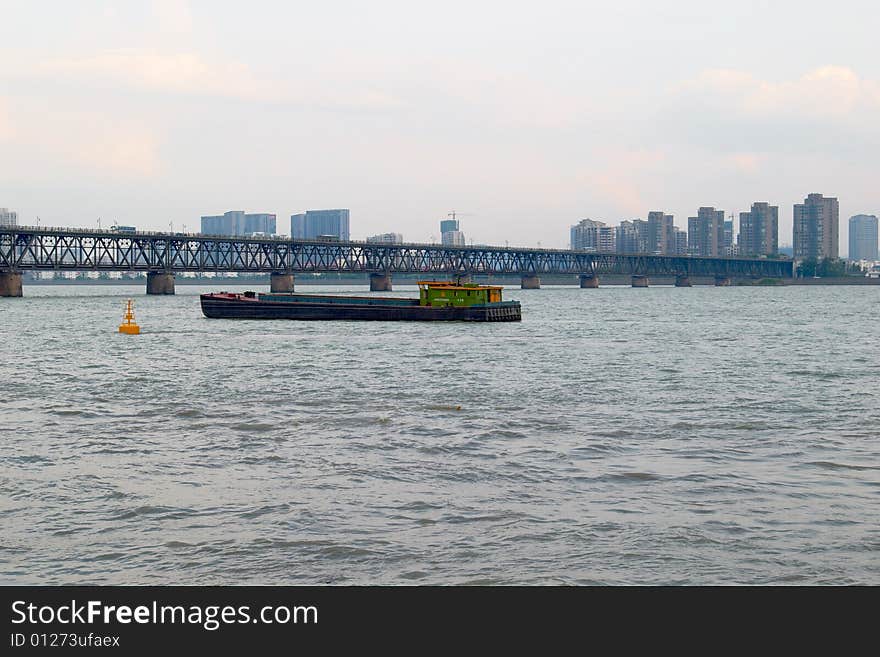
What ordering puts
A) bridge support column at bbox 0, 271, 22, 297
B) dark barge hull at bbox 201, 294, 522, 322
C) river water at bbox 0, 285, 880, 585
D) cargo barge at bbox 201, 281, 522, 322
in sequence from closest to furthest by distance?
river water at bbox 0, 285, 880, 585, dark barge hull at bbox 201, 294, 522, 322, cargo barge at bbox 201, 281, 522, 322, bridge support column at bbox 0, 271, 22, 297

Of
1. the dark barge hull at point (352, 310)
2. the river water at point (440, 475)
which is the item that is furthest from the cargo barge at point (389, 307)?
the river water at point (440, 475)

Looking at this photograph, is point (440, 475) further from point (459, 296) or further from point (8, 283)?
point (8, 283)

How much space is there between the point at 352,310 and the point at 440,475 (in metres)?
91.8

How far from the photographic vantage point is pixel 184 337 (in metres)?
83.8

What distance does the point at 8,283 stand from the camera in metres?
192

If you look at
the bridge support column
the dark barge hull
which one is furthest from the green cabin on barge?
the bridge support column

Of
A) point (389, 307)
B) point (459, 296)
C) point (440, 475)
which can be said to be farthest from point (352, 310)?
point (440, 475)

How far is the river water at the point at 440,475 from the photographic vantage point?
16438mm

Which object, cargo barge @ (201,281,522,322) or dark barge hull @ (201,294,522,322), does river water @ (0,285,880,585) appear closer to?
dark barge hull @ (201,294,522,322)

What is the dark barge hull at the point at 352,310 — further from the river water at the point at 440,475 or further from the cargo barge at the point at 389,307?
the river water at the point at 440,475

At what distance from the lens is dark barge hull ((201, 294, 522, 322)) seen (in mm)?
109000
